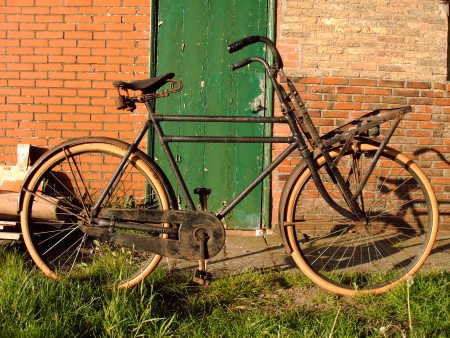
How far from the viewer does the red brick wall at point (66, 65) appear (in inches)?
182

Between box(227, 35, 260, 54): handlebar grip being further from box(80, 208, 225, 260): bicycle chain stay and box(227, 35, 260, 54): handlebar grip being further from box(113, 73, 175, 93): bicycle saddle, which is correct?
box(80, 208, 225, 260): bicycle chain stay

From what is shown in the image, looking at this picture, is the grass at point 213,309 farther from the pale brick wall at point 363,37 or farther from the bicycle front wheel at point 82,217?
the pale brick wall at point 363,37

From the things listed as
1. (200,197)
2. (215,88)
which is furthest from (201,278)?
(215,88)

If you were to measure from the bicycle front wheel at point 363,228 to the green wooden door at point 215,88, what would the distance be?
0.73 metres

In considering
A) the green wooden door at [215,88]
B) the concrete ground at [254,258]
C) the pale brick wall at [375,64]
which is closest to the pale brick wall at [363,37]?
the pale brick wall at [375,64]

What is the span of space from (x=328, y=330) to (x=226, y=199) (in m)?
2.46

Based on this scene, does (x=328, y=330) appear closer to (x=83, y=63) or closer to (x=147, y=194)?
(x=147, y=194)

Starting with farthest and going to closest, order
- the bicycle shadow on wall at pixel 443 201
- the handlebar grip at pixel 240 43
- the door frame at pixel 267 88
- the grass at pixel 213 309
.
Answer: the bicycle shadow on wall at pixel 443 201 < the door frame at pixel 267 88 < the handlebar grip at pixel 240 43 < the grass at pixel 213 309

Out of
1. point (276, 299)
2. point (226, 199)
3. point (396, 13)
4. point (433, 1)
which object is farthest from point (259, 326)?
point (433, 1)

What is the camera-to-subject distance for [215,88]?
4.66m

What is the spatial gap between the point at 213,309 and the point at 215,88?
2543 mm

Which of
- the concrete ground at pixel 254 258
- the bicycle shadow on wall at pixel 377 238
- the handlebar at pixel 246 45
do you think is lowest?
the concrete ground at pixel 254 258

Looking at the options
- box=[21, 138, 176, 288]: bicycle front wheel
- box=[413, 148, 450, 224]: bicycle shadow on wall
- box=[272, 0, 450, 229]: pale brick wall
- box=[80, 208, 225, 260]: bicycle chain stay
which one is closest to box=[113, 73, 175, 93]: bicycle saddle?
box=[21, 138, 176, 288]: bicycle front wheel

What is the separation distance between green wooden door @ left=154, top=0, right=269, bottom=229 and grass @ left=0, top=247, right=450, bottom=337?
1.65m
